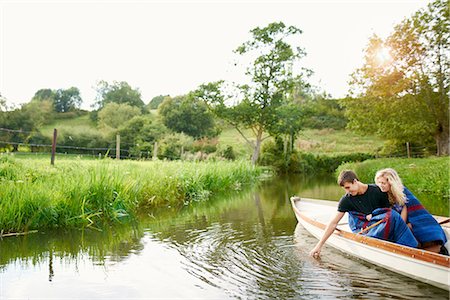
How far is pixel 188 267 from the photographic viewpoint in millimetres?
5223

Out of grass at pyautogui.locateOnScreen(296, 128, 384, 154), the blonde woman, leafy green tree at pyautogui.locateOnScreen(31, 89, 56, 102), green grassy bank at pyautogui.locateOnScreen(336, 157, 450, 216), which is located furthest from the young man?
leafy green tree at pyautogui.locateOnScreen(31, 89, 56, 102)

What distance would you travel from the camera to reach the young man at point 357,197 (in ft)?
17.0

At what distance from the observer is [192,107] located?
39844mm

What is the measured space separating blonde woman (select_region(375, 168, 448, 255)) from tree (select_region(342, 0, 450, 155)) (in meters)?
15.6

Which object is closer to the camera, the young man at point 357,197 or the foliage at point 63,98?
the young man at point 357,197

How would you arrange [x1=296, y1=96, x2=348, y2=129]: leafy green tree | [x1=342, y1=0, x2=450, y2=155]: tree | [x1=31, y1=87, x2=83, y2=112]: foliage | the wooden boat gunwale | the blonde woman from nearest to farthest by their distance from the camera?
the wooden boat gunwale, the blonde woman, [x1=342, y1=0, x2=450, y2=155]: tree, [x1=296, y1=96, x2=348, y2=129]: leafy green tree, [x1=31, y1=87, x2=83, y2=112]: foliage

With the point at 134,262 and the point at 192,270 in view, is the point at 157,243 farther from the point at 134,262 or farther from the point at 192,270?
the point at 192,270

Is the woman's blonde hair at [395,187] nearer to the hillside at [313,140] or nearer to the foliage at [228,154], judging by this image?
the hillside at [313,140]

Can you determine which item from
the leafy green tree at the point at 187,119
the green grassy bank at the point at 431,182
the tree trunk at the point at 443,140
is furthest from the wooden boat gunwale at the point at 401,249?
the leafy green tree at the point at 187,119

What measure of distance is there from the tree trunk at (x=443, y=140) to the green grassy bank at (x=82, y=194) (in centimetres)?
1330

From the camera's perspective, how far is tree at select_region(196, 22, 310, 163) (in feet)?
87.0

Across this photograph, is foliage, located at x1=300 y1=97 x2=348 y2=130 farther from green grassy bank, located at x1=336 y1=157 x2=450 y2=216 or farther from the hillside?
green grassy bank, located at x1=336 y1=157 x2=450 y2=216

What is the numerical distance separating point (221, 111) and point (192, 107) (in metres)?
13.7

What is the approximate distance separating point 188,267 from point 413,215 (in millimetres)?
2874
